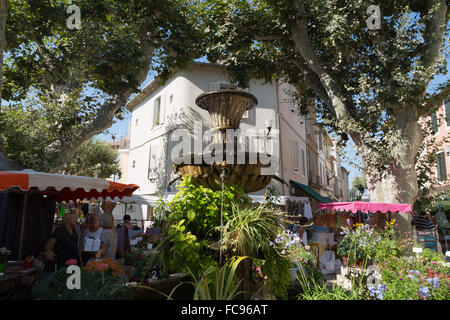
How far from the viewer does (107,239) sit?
16.6 feet

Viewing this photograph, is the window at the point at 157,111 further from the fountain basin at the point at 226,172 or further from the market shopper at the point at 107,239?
the fountain basin at the point at 226,172

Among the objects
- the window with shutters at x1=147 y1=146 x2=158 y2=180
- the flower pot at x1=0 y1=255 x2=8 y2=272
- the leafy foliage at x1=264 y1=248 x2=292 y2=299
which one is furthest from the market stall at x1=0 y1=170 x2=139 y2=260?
the window with shutters at x1=147 y1=146 x2=158 y2=180

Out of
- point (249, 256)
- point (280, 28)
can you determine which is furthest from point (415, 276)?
point (280, 28)

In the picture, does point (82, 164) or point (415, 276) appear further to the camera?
point (82, 164)

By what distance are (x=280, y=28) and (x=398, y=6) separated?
3.80 meters

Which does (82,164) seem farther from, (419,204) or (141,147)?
(419,204)

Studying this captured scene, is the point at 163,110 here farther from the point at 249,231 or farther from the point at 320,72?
the point at 249,231

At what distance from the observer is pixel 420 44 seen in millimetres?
→ 8281

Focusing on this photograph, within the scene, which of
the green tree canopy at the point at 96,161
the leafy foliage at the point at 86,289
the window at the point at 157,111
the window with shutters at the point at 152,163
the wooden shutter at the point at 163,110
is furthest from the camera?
the green tree canopy at the point at 96,161

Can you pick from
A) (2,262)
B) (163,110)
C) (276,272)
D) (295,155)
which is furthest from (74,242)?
(295,155)

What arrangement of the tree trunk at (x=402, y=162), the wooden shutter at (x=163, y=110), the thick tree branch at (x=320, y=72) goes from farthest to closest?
the wooden shutter at (x=163, y=110) → the thick tree branch at (x=320, y=72) → the tree trunk at (x=402, y=162)

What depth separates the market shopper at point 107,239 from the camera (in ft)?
16.0

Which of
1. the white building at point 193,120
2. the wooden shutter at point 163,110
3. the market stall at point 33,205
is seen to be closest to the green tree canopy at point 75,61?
the market stall at point 33,205

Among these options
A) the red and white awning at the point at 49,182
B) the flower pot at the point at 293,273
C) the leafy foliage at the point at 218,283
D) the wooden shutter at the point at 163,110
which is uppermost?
the wooden shutter at the point at 163,110
